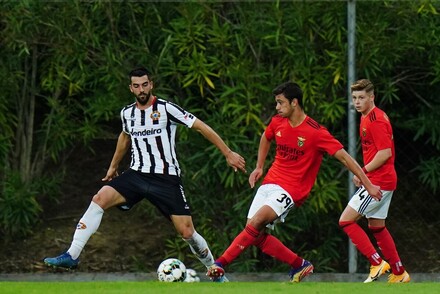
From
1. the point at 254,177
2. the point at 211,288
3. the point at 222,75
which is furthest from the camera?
the point at 222,75

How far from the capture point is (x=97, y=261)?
13695 millimetres

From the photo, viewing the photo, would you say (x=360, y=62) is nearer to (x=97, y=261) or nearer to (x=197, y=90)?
(x=197, y=90)

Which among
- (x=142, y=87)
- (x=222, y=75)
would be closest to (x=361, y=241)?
(x=142, y=87)

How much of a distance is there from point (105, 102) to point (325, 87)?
7.26 feet

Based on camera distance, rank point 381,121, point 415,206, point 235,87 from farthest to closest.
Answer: point 415,206
point 235,87
point 381,121

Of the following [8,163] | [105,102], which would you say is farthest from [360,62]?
[8,163]

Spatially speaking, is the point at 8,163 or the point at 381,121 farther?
the point at 8,163

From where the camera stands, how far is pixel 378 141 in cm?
1130

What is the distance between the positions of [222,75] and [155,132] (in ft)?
7.13

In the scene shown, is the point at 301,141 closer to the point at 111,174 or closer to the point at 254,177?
the point at 254,177

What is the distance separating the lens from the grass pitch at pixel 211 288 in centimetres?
956

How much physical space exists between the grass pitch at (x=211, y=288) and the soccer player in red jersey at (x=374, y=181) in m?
1.31

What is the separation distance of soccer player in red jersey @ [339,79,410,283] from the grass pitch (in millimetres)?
1315

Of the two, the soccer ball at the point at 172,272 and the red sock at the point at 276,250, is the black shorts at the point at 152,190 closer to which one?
the soccer ball at the point at 172,272
